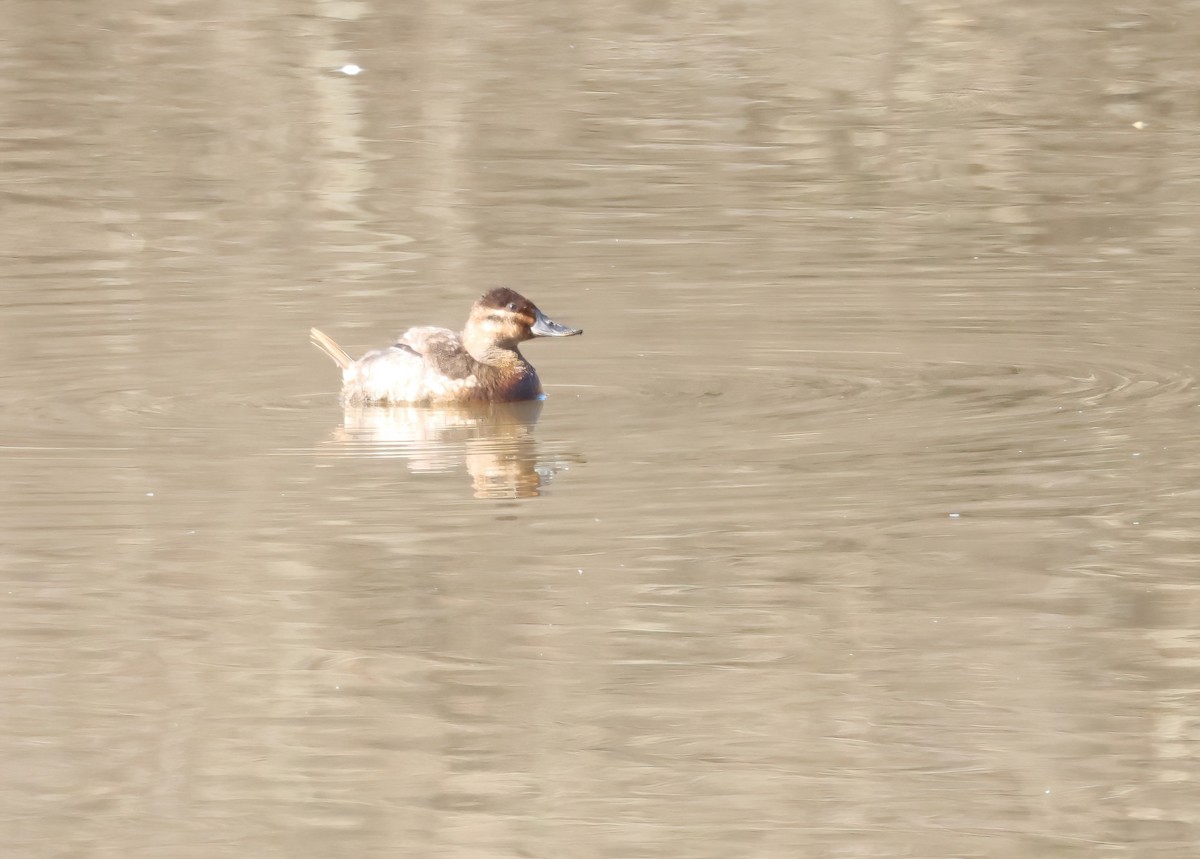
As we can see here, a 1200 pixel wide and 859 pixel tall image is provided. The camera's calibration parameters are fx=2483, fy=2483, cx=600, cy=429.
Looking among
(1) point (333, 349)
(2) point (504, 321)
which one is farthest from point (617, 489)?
(1) point (333, 349)

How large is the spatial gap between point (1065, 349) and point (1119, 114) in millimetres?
8465

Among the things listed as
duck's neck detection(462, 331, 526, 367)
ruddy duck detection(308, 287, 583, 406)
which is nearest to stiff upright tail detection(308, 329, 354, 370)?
ruddy duck detection(308, 287, 583, 406)

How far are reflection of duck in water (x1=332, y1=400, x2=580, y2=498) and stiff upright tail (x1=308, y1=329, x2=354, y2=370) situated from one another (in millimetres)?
405

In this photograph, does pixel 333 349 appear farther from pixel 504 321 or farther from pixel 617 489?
pixel 617 489

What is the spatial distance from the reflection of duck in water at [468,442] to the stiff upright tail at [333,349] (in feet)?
1.33

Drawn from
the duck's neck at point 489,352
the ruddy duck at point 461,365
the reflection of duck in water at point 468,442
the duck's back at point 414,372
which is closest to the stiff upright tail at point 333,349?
the ruddy duck at point 461,365

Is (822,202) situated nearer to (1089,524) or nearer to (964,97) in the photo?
(964,97)

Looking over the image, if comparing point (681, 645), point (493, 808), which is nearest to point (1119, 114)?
point (681, 645)

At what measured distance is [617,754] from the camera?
598 centimetres

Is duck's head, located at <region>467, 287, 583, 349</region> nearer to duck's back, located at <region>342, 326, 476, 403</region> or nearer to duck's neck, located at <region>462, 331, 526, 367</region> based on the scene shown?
duck's neck, located at <region>462, 331, 526, 367</region>

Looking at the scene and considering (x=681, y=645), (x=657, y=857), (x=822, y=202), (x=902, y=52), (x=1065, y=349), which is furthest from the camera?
(x=902, y=52)

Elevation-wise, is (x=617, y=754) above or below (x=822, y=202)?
above

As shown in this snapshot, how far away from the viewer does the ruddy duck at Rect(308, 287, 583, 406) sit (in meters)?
10.6

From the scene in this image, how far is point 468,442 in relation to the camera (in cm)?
999
